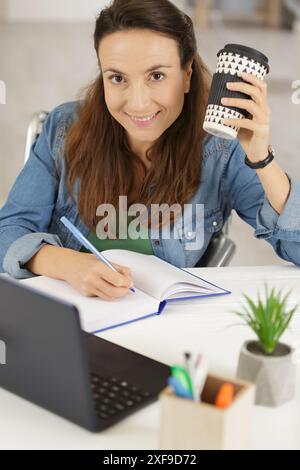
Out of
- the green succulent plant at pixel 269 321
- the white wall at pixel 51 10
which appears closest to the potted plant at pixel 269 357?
the green succulent plant at pixel 269 321

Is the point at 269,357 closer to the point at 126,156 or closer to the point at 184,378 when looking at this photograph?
the point at 184,378

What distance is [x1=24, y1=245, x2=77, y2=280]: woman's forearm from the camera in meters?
1.40

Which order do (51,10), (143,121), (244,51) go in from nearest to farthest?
(244,51) → (143,121) → (51,10)

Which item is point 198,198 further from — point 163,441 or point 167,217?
point 163,441

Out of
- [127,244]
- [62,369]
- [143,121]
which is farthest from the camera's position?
[127,244]

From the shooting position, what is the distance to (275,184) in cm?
150

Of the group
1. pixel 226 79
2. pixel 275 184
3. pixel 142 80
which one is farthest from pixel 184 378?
pixel 142 80

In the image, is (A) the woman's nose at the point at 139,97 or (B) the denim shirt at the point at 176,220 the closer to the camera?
(A) the woman's nose at the point at 139,97

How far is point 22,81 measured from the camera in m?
5.07

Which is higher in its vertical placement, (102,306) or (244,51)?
(244,51)

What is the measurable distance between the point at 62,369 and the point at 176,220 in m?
0.83

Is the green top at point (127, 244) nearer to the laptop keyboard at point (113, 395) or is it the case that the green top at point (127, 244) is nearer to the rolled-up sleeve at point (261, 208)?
the rolled-up sleeve at point (261, 208)

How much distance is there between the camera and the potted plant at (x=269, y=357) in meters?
0.97

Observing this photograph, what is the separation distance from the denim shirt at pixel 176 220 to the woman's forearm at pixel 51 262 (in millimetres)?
126
